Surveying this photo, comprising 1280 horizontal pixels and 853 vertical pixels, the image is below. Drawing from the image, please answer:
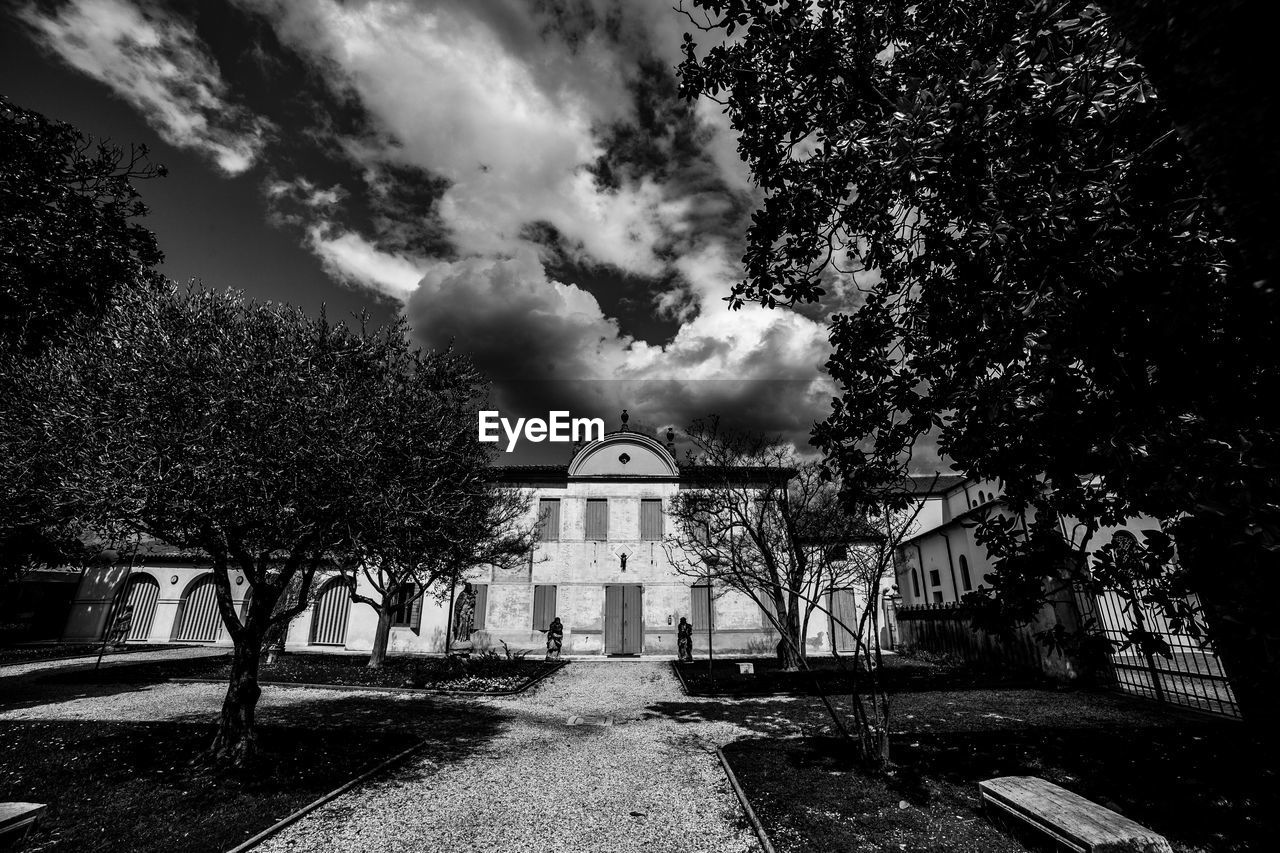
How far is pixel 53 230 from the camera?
40.9 ft

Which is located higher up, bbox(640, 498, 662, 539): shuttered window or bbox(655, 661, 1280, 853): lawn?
bbox(640, 498, 662, 539): shuttered window

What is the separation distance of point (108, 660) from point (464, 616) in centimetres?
1251

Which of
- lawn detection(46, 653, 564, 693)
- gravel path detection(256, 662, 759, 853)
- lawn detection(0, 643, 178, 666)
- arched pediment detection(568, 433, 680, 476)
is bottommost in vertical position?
gravel path detection(256, 662, 759, 853)

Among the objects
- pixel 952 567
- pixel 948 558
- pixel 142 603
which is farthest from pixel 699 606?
pixel 142 603

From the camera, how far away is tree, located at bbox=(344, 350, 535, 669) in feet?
27.1

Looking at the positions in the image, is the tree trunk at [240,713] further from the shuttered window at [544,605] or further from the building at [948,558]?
the building at [948,558]

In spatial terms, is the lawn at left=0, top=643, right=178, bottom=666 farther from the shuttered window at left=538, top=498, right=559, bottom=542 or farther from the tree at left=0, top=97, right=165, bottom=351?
the shuttered window at left=538, top=498, right=559, bottom=542

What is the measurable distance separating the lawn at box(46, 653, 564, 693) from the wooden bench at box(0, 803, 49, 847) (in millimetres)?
10204

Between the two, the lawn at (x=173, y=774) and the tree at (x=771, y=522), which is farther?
the tree at (x=771, y=522)

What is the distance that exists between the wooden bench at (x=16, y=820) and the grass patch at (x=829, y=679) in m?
11.7

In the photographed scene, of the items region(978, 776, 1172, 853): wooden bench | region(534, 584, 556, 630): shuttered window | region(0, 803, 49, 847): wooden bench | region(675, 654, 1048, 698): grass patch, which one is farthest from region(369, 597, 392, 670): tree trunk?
region(978, 776, 1172, 853): wooden bench

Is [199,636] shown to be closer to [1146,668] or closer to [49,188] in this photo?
[49,188]

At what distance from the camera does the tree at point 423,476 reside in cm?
825

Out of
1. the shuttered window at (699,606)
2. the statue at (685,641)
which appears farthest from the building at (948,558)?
the statue at (685,641)
